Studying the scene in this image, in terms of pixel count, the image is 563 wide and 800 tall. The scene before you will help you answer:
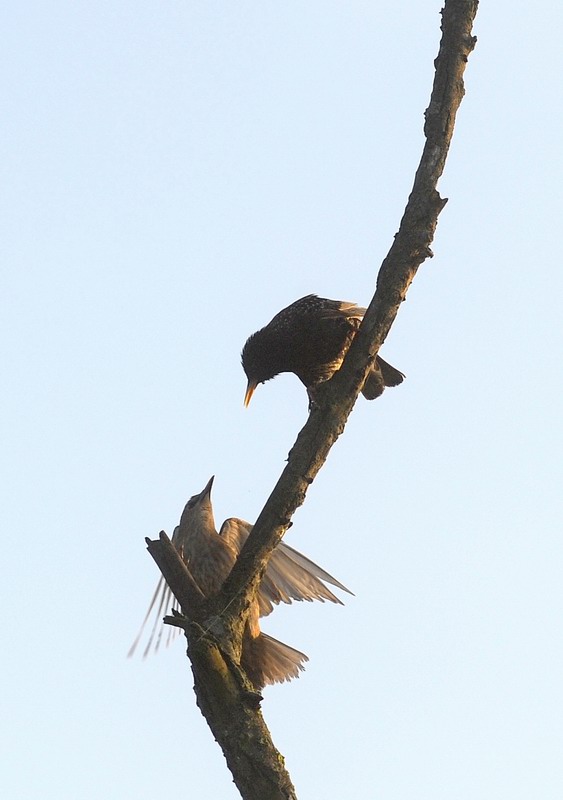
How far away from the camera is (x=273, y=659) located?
6.09m

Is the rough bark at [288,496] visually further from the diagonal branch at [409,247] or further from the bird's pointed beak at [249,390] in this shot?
the bird's pointed beak at [249,390]

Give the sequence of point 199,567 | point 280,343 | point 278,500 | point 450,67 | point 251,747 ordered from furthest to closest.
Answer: point 280,343, point 199,567, point 450,67, point 278,500, point 251,747

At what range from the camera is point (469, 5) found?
4699mm

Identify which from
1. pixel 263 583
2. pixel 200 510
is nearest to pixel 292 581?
pixel 263 583

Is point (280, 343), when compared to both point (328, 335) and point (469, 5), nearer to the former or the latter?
point (328, 335)

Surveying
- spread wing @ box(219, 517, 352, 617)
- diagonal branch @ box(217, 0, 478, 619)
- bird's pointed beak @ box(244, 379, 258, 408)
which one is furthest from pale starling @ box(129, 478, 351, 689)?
diagonal branch @ box(217, 0, 478, 619)

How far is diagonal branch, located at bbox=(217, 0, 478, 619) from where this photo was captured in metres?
4.49

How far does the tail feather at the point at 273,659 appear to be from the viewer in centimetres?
602

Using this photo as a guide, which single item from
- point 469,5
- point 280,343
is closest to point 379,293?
point 469,5

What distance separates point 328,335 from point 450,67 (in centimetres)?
230

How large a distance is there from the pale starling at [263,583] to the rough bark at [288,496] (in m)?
1.63

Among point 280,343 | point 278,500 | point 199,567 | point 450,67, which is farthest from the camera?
point 280,343

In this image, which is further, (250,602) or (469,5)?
(469,5)

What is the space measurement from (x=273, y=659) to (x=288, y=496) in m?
2.04
